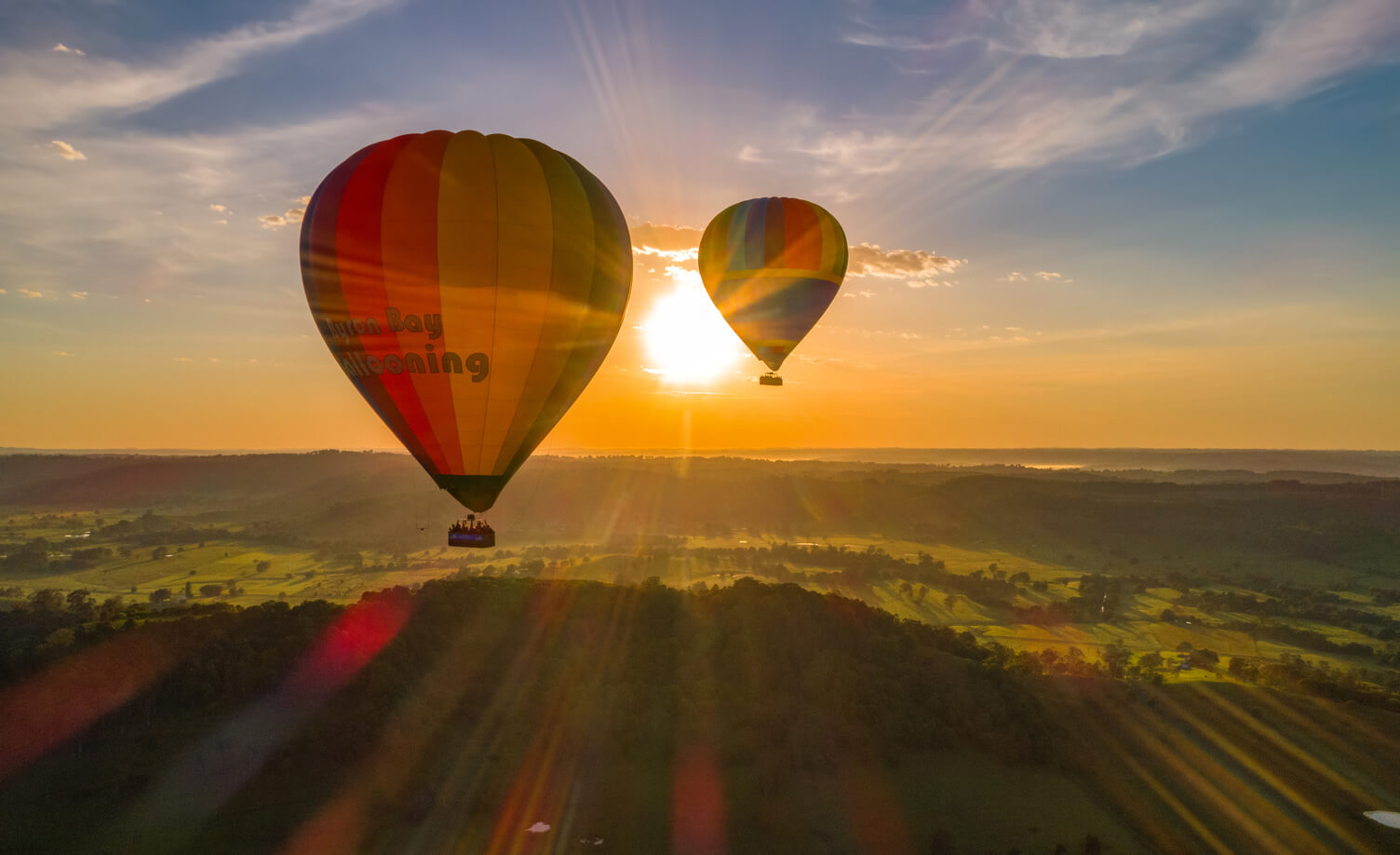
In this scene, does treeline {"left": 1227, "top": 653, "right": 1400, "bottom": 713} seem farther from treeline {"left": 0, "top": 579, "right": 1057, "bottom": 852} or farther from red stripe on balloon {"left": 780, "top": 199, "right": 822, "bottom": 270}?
red stripe on balloon {"left": 780, "top": 199, "right": 822, "bottom": 270}

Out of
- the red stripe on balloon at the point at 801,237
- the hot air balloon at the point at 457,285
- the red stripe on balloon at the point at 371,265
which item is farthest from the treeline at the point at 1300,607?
the red stripe on balloon at the point at 371,265

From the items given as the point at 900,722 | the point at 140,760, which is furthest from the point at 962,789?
the point at 140,760

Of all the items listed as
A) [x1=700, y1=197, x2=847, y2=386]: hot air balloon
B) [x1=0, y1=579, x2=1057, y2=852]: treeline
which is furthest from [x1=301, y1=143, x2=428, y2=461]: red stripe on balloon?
[x1=700, y1=197, x2=847, y2=386]: hot air balloon

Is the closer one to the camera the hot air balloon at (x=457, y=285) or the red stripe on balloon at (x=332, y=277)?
the hot air balloon at (x=457, y=285)

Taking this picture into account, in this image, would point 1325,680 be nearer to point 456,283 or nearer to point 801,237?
point 801,237

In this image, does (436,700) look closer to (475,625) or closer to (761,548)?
(475,625)

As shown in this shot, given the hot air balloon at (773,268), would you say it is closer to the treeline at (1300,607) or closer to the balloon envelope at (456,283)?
the balloon envelope at (456,283)

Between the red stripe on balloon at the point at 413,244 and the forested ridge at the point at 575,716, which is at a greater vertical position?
the red stripe on balloon at the point at 413,244

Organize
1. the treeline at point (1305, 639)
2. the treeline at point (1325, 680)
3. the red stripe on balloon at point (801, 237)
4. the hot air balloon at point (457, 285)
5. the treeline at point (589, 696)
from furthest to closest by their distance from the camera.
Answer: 1. the treeline at point (1305, 639)
2. the treeline at point (1325, 680)
3. the red stripe on balloon at point (801, 237)
4. the treeline at point (589, 696)
5. the hot air balloon at point (457, 285)
